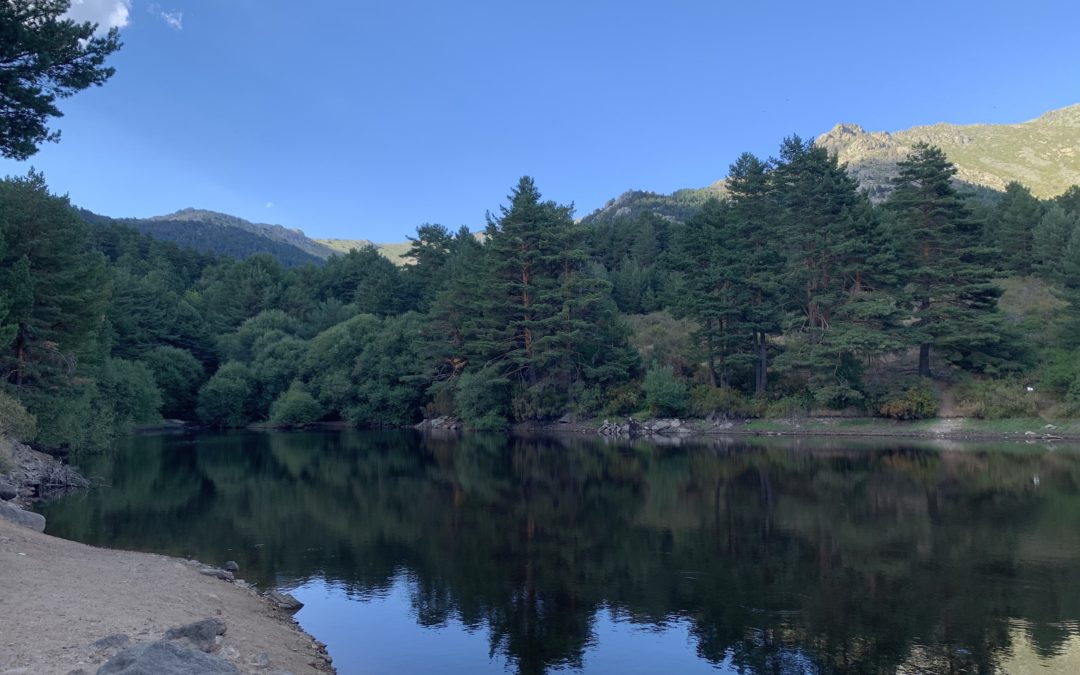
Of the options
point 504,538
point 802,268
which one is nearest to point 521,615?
point 504,538

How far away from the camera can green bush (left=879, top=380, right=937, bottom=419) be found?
46250 mm

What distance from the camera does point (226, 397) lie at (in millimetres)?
69500

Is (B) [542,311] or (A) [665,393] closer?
(A) [665,393]

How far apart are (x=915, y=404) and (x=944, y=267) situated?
9492mm

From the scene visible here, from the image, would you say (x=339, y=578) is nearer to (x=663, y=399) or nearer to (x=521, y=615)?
(x=521, y=615)

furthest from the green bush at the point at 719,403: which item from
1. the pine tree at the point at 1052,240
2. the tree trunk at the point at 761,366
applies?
the pine tree at the point at 1052,240

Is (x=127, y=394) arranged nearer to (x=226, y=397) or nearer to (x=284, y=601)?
(x=226, y=397)

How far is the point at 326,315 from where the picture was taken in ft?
276

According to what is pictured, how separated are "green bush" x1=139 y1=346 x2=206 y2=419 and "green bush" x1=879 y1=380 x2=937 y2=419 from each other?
5836 cm

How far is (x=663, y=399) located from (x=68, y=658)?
4752 cm

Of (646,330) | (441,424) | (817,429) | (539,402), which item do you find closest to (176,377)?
(441,424)

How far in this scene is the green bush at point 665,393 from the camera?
53031 millimetres

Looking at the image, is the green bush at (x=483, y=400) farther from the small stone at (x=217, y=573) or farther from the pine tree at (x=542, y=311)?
the small stone at (x=217, y=573)

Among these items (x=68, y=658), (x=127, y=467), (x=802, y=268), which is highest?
(x=802, y=268)
